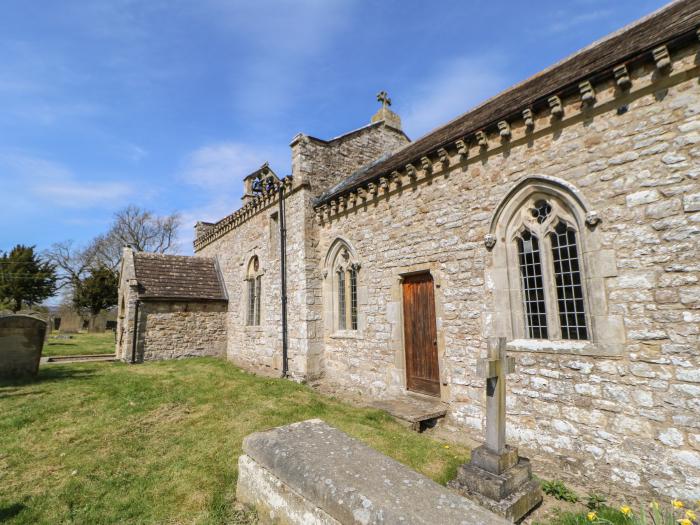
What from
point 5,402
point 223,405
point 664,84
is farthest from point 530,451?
point 5,402

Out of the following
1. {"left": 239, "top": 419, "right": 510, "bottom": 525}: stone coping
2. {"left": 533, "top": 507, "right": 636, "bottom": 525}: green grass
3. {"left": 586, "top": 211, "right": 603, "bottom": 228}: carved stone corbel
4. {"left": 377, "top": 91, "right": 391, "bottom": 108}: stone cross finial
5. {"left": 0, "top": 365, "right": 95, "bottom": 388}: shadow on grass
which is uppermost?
{"left": 377, "top": 91, "right": 391, "bottom": 108}: stone cross finial

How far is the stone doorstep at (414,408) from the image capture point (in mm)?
6836

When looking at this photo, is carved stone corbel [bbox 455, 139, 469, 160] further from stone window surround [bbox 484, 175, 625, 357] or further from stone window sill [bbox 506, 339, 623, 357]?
stone window sill [bbox 506, 339, 623, 357]

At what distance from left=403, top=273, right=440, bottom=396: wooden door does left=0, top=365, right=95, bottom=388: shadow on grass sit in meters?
9.75

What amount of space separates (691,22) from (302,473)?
695 centimetres

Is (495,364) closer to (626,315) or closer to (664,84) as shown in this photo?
(626,315)

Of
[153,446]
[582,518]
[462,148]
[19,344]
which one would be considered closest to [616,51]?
[462,148]

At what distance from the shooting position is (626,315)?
496 centimetres

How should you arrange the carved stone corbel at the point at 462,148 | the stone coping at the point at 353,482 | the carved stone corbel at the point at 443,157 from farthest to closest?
the carved stone corbel at the point at 443,157 < the carved stone corbel at the point at 462,148 < the stone coping at the point at 353,482

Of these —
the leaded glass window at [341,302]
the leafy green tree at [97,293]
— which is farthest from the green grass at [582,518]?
the leafy green tree at [97,293]

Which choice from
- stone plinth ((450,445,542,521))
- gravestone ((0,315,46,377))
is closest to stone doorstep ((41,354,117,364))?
gravestone ((0,315,46,377))

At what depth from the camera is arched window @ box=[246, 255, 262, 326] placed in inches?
590

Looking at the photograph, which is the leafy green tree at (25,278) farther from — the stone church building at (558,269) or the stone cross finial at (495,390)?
the stone cross finial at (495,390)

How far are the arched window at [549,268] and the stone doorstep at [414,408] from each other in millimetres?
2352
